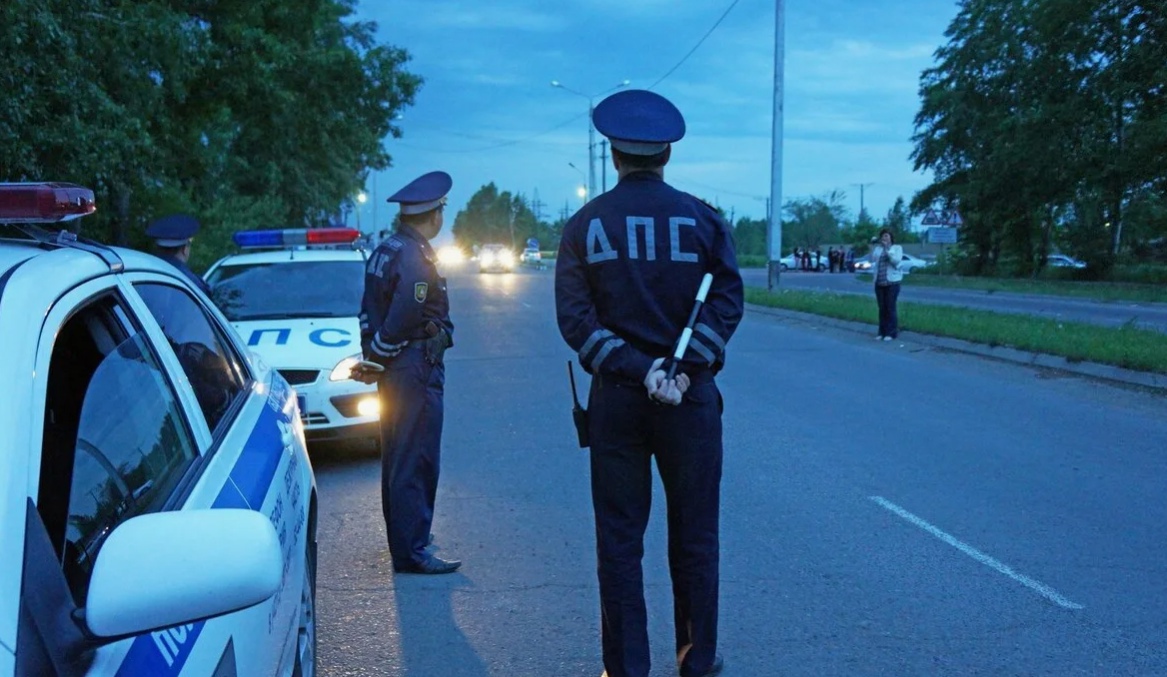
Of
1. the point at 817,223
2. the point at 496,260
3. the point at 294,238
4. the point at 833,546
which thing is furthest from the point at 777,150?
the point at 817,223

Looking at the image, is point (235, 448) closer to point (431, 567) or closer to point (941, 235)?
point (431, 567)

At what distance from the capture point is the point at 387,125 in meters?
25.9

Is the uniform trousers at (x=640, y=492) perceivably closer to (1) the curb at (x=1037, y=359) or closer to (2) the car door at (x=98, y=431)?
(2) the car door at (x=98, y=431)

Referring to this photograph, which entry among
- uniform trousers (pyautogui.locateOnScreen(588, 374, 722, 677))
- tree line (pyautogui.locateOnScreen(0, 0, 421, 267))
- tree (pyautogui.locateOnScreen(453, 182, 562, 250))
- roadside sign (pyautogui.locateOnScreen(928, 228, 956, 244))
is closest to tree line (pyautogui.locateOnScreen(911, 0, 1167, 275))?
roadside sign (pyautogui.locateOnScreen(928, 228, 956, 244))

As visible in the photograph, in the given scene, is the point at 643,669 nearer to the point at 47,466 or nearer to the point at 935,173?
the point at 47,466

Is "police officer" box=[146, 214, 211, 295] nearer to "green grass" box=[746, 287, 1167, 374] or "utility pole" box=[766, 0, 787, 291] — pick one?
"green grass" box=[746, 287, 1167, 374]

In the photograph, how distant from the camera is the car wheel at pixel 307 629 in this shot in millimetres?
3252

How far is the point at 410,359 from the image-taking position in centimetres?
532

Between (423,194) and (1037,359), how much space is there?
988 centimetres

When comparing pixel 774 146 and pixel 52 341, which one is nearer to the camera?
pixel 52 341

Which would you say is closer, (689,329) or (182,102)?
(689,329)

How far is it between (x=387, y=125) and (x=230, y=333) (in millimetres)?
22644

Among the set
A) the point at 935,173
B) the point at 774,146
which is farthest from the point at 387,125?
the point at 935,173

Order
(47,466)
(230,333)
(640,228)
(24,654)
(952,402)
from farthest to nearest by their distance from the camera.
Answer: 1. (952,402)
2. (230,333)
3. (640,228)
4. (47,466)
5. (24,654)
